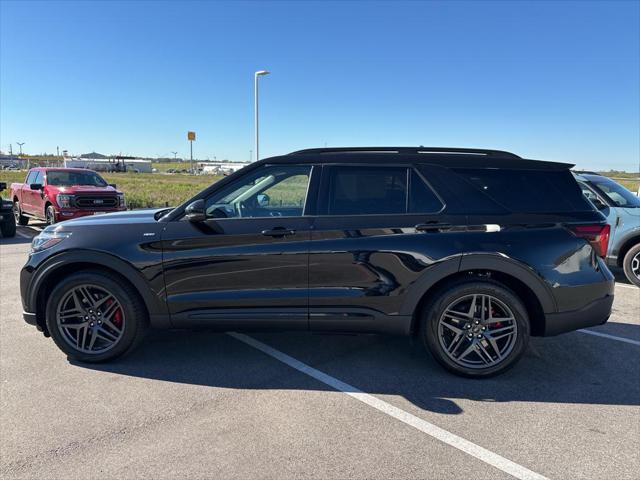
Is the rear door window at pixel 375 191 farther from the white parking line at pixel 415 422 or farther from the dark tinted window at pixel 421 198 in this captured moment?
the white parking line at pixel 415 422

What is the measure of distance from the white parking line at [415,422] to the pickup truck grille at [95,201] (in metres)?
9.36

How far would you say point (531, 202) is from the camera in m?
3.61

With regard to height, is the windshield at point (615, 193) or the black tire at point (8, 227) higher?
the windshield at point (615, 193)

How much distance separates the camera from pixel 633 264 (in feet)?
23.1

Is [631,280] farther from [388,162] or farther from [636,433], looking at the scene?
[388,162]

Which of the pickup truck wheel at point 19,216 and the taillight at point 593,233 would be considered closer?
the taillight at point 593,233

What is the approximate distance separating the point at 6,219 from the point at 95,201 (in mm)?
2062

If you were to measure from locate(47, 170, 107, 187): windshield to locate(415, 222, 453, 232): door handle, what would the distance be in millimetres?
11690

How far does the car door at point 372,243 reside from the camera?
3.52m

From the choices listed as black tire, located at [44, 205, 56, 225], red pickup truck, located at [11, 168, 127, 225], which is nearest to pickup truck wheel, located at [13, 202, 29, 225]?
red pickup truck, located at [11, 168, 127, 225]

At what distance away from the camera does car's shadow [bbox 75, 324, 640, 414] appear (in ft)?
11.3

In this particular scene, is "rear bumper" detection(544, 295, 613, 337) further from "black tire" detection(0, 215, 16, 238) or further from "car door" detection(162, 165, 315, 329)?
"black tire" detection(0, 215, 16, 238)

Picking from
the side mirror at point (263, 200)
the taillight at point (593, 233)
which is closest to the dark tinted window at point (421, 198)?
the taillight at point (593, 233)

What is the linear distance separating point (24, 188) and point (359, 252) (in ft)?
42.8
